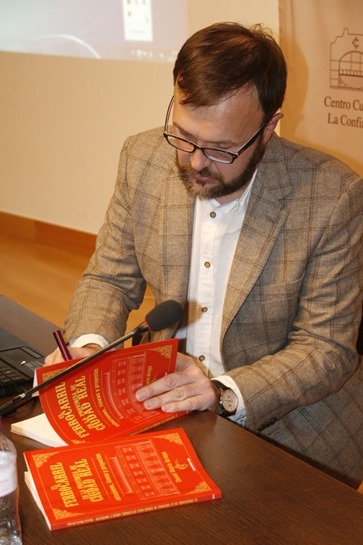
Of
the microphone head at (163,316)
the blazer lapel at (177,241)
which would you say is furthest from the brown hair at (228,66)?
the microphone head at (163,316)

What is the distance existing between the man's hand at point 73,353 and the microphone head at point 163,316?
298 mm

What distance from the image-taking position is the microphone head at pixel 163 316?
1.49 meters

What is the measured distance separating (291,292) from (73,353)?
0.52 meters

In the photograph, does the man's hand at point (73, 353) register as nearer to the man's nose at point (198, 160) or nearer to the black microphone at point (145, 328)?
the black microphone at point (145, 328)

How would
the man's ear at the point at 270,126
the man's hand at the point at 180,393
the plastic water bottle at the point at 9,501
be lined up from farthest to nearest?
1. the man's ear at the point at 270,126
2. the man's hand at the point at 180,393
3. the plastic water bottle at the point at 9,501

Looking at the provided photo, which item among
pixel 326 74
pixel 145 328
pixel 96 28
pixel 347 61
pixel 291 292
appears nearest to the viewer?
pixel 145 328

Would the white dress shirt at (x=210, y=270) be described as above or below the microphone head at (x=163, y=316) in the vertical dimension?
below

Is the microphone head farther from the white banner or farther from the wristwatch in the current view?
the white banner

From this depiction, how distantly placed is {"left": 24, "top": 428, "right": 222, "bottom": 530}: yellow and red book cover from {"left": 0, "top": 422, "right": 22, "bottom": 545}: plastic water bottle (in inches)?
2.0

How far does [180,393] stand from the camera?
1.64 meters

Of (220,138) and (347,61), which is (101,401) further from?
(347,61)

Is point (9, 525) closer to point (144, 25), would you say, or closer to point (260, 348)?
point (260, 348)

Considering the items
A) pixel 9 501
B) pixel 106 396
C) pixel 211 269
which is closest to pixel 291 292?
pixel 211 269

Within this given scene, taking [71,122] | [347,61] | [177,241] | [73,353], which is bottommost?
[71,122]
